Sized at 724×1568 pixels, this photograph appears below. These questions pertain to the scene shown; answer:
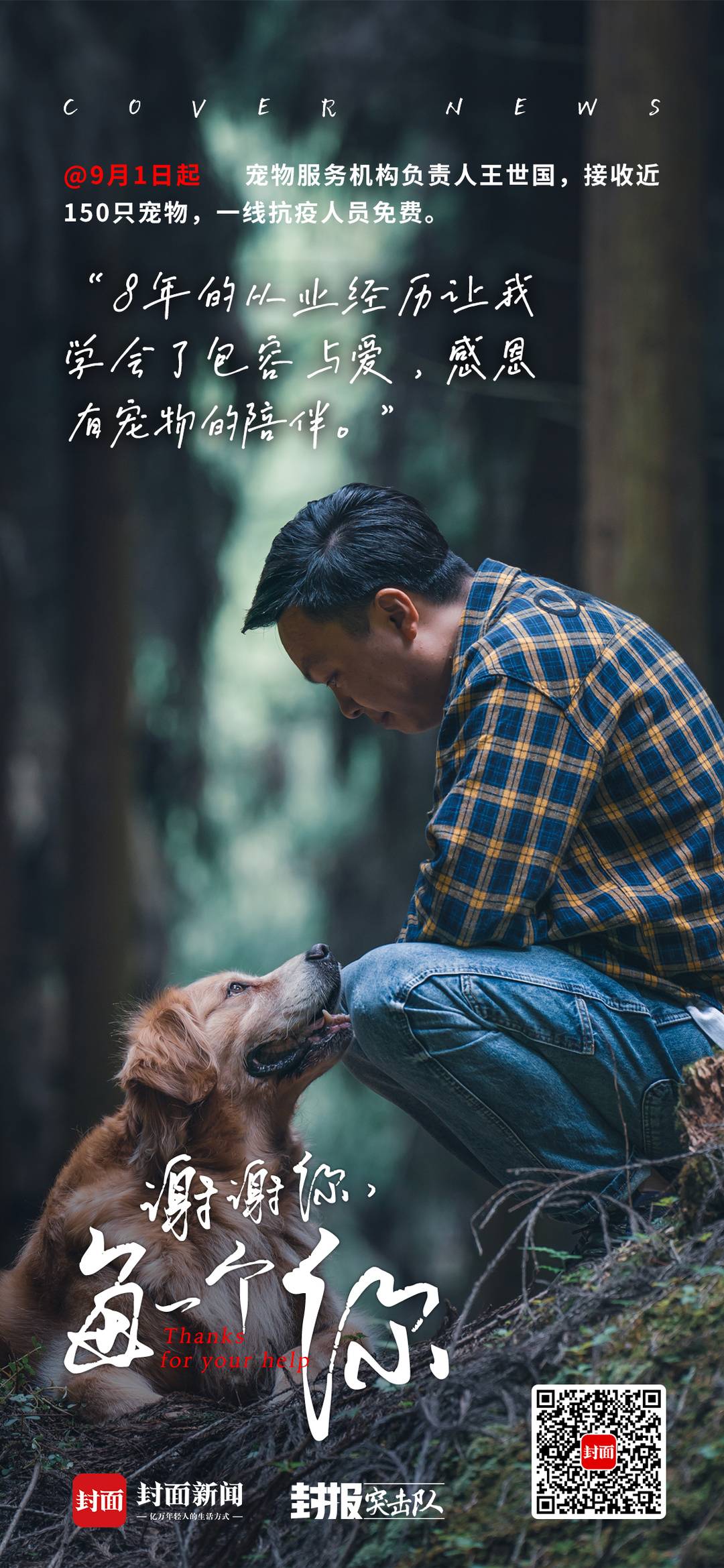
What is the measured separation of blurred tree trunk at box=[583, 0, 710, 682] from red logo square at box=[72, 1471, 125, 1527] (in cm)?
356

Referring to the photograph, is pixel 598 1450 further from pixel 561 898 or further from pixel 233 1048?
pixel 233 1048

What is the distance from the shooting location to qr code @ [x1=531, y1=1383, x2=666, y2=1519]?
5.84 feet

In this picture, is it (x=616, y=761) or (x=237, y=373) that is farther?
(x=237, y=373)

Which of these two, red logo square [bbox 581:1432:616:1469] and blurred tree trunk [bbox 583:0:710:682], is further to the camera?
blurred tree trunk [bbox 583:0:710:682]

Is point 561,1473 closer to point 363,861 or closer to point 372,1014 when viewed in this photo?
point 372,1014

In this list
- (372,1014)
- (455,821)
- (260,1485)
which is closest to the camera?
(260,1485)

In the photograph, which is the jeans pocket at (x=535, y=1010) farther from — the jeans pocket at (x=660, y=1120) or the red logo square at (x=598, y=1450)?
the red logo square at (x=598, y=1450)

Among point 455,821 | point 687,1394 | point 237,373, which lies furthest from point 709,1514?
point 237,373

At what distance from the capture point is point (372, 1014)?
2828 millimetres

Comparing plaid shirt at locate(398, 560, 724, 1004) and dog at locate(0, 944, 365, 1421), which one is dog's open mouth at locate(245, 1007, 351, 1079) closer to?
dog at locate(0, 944, 365, 1421)

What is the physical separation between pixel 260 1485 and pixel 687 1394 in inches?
31.0

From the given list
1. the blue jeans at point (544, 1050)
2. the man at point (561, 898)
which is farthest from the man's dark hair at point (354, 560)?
the blue jeans at point (544, 1050)

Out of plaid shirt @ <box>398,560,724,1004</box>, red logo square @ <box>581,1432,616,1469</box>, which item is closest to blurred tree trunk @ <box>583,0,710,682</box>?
plaid shirt @ <box>398,560,724,1004</box>

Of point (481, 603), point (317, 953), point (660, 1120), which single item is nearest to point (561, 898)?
point (660, 1120)
